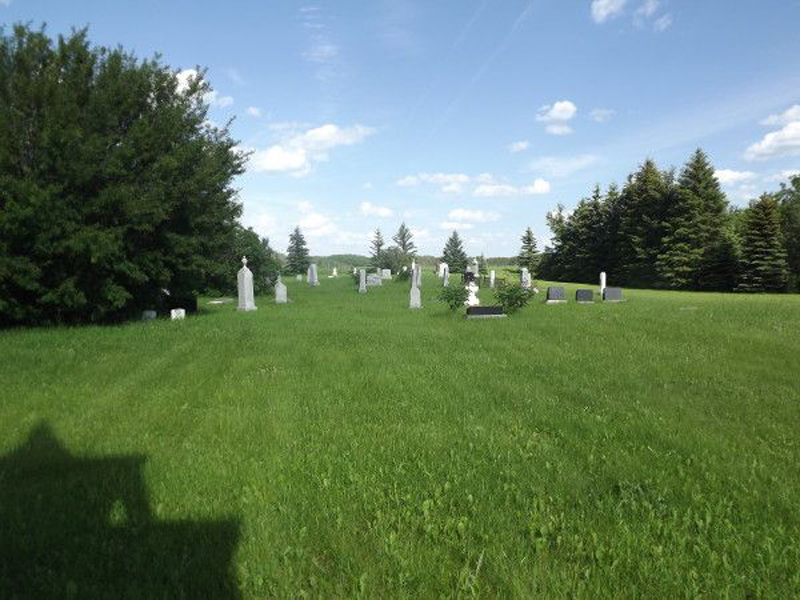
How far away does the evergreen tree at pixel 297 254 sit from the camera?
7938 cm

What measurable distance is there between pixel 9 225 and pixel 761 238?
44681mm

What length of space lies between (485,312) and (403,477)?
12665mm

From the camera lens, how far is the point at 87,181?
47.4 ft

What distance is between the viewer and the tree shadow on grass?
9.93 feet

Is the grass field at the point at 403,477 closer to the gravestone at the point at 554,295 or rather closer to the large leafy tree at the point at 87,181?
the large leafy tree at the point at 87,181

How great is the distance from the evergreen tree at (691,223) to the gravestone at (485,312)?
35156 mm

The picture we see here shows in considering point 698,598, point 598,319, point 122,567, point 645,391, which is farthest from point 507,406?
point 598,319

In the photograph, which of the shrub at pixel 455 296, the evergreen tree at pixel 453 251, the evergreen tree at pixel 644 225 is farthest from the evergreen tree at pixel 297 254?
the shrub at pixel 455 296

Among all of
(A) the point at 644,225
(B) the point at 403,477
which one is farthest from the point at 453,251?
(B) the point at 403,477

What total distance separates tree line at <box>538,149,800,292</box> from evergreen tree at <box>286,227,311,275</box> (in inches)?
1496

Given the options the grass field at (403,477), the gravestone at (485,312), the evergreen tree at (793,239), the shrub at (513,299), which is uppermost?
the evergreen tree at (793,239)

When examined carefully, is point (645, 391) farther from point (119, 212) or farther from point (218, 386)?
point (119, 212)

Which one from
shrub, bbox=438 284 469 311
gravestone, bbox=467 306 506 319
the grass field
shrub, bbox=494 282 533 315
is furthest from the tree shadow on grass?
shrub, bbox=438 284 469 311

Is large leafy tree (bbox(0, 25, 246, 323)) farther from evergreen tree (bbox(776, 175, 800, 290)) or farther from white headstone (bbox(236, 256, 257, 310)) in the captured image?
evergreen tree (bbox(776, 175, 800, 290))
